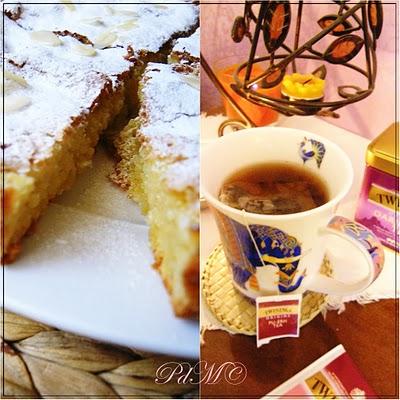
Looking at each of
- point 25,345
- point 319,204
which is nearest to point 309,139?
point 319,204

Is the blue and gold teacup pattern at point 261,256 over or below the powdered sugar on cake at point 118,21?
below

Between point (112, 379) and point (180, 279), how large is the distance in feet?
0.39

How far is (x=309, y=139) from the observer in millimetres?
428

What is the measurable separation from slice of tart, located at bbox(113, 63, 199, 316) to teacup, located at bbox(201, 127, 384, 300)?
0.03 m

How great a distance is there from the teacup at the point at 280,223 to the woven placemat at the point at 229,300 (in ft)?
0.08

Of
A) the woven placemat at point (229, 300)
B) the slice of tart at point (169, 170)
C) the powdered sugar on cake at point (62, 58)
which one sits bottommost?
the woven placemat at point (229, 300)

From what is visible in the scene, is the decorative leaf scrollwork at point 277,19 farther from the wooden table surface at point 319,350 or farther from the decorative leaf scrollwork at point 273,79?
the wooden table surface at point 319,350

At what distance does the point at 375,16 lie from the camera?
19.6 inches

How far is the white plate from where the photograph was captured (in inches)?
A: 13.4

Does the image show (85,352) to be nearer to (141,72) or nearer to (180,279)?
(180,279)

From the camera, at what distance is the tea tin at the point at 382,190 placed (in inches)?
19.7

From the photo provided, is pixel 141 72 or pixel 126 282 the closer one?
pixel 126 282

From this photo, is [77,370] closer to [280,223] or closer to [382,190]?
[280,223]

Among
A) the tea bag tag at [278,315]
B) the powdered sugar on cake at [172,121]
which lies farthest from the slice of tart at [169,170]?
the tea bag tag at [278,315]
